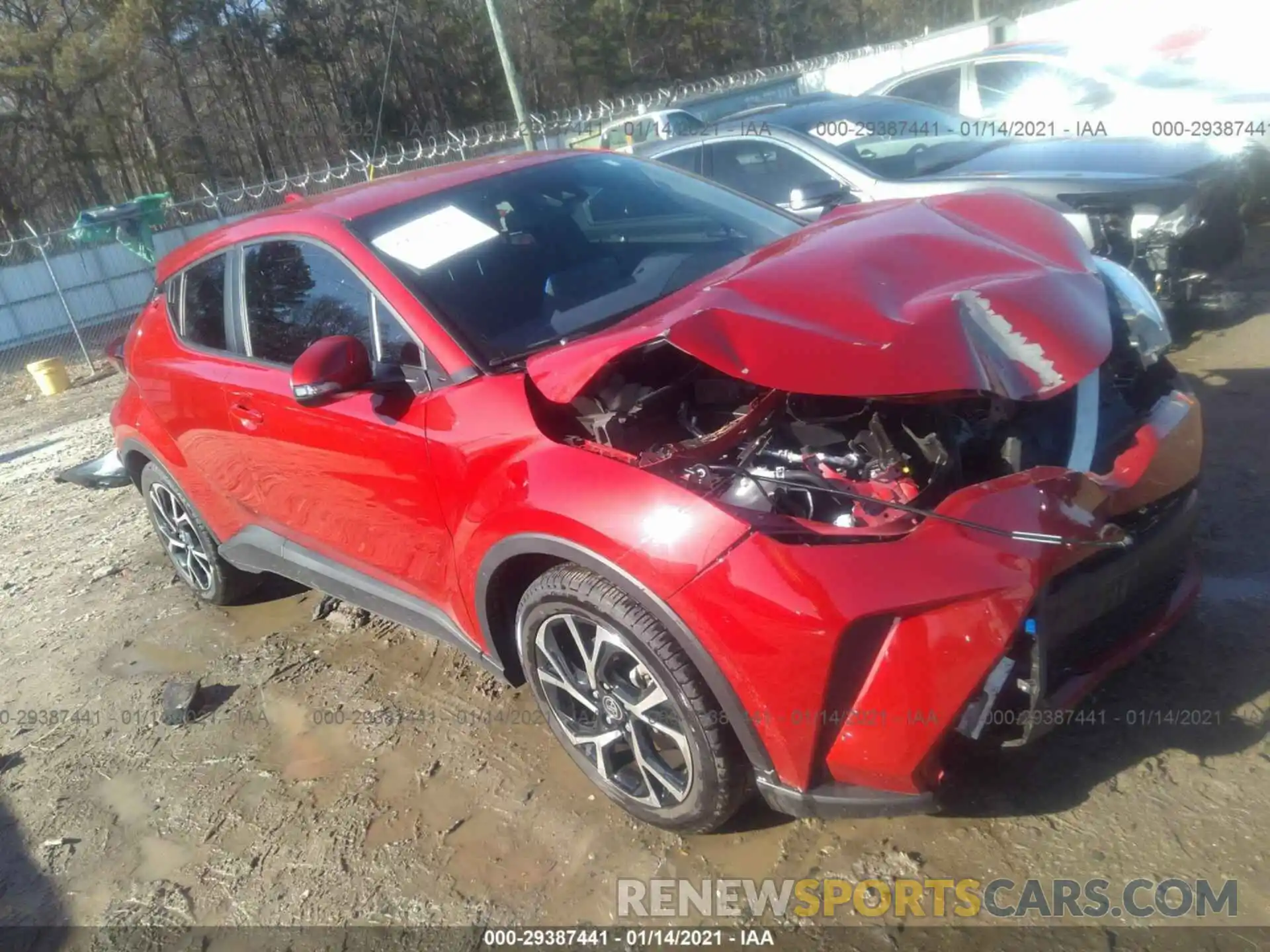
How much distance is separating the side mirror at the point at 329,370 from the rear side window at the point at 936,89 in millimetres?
8002

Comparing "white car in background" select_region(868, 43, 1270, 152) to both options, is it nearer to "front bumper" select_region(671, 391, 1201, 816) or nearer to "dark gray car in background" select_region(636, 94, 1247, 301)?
"dark gray car in background" select_region(636, 94, 1247, 301)

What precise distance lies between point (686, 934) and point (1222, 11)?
401 inches

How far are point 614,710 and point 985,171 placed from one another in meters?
4.68

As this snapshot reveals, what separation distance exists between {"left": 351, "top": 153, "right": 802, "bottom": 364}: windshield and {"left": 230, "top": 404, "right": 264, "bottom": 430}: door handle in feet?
2.76

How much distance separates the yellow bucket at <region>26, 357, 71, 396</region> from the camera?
478 inches

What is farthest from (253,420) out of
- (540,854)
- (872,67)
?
(872,67)

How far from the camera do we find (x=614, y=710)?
2.68 meters

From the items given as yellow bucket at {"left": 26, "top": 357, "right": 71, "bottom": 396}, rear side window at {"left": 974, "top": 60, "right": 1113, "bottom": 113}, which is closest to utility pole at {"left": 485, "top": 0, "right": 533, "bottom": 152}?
yellow bucket at {"left": 26, "top": 357, "right": 71, "bottom": 396}

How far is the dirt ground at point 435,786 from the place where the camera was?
2479 mm

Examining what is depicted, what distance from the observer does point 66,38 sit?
1157 inches

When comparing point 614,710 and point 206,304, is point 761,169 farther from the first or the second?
point 614,710

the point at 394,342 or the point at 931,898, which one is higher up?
the point at 394,342

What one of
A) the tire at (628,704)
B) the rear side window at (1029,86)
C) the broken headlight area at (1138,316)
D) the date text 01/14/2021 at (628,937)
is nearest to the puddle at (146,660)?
the tire at (628,704)

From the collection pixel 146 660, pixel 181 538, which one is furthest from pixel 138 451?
pixel 146 660
